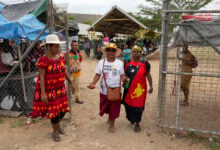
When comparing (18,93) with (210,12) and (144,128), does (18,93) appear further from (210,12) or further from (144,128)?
(210,12)

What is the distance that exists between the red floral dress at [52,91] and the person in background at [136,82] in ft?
4.03

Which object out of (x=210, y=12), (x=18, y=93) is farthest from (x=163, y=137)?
(x=18, y=93)

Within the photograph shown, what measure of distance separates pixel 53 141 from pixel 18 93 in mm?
1941

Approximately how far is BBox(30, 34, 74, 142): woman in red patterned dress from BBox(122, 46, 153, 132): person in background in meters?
1.20

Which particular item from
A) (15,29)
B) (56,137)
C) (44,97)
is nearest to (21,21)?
(15,29)

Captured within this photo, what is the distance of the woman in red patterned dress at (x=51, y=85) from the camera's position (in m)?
2.94

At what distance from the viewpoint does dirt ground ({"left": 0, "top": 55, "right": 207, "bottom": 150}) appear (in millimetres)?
3244

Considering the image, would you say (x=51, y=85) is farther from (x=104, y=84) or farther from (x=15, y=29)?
(x=15, y=29)

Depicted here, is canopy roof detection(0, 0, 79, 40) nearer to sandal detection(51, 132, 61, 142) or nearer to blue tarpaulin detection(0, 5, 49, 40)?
blue tarpaulin detection(0, 5, 49, 40)

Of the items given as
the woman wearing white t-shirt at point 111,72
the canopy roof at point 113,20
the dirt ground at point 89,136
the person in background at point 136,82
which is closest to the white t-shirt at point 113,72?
the woman wearing white t-shirt at point 111,72

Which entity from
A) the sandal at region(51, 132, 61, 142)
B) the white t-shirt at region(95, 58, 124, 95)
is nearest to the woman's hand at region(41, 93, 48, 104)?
the sandal at region(51, 132, 61, 142)

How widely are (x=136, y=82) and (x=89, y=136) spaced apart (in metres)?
1.38

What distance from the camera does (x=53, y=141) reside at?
341 centimetres

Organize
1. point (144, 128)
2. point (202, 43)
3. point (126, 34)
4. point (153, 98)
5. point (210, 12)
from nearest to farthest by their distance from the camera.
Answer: point (210, 12) → point (202, 43) → point (144, 128) → point (153, 98) → point (126, 34)
